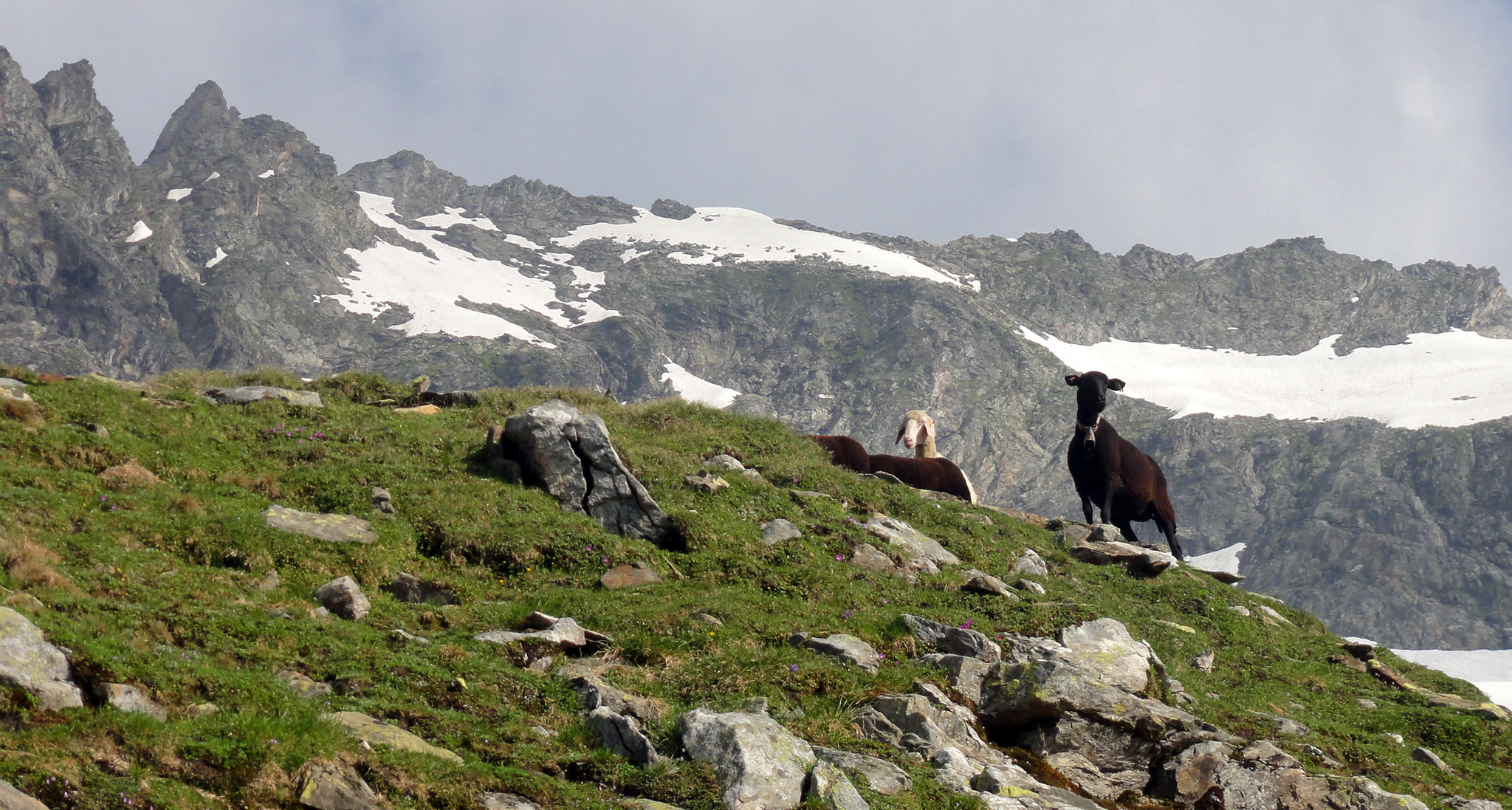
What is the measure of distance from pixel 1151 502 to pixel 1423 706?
14.6 meters

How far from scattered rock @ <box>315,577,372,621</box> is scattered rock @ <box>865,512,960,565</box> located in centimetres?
1089

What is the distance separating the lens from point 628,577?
16688 millimetres

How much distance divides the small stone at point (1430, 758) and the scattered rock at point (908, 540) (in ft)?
29.1

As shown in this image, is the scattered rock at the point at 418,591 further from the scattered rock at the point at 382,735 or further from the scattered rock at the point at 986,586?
the scattered rock at the point at 986,586

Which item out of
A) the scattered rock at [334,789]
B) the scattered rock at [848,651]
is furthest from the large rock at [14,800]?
the scattered rock at [848,651]

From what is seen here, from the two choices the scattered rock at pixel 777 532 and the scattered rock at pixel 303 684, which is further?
the scattered rock at pixel 777 532

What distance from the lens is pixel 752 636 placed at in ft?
45.8

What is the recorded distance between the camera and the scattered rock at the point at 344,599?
43.1 feet

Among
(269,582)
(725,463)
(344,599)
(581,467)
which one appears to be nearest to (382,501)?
(269,582)

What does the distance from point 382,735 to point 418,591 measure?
5.72 m

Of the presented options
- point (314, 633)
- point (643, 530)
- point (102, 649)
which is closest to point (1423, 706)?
point (643, 530)

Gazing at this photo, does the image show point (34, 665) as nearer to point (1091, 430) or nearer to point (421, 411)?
point (421, 411)

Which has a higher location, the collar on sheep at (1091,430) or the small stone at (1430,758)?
the collar on sheep at (1091,430)

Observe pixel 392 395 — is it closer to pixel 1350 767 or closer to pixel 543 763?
pixel 543 763
